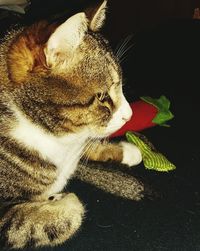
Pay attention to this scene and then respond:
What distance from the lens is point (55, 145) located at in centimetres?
97

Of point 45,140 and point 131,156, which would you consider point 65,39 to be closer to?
point 45,140

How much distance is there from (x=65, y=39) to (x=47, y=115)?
0.19m

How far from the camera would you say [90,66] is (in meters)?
0.92

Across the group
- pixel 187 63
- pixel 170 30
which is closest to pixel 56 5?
pixel 170 30

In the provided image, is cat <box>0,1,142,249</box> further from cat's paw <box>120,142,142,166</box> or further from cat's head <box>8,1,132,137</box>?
cat's paw <box>120,142,142,166</box>

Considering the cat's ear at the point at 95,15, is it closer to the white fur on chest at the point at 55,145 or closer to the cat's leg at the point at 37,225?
the white fur on chest at the point at 55,145

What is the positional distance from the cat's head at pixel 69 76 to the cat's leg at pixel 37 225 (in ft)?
0.64

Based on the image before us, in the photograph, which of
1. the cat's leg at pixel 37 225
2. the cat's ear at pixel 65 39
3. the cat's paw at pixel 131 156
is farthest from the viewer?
the cat's paw at pixel 131 156

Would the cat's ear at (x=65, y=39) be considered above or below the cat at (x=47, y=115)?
above

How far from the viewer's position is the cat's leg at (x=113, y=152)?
1.18m

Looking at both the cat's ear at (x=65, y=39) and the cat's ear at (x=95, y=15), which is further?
the cat's ear at (x=95, y=15)

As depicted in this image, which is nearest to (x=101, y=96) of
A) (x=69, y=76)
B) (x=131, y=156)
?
(x=69, y=76)

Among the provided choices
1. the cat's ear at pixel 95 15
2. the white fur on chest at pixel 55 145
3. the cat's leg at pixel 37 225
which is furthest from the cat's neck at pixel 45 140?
the cat's ear at pixel 95 15

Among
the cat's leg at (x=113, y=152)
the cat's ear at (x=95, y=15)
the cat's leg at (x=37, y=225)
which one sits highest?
the cat's ear at (x=95, y=15)
